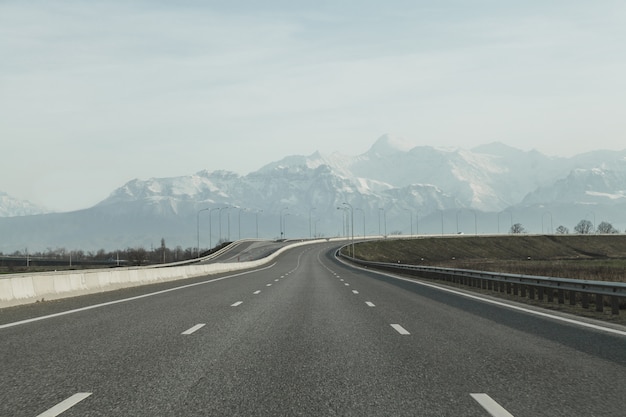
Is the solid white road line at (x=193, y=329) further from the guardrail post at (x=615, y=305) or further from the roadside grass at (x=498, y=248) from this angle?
the roadside grass at (x=498, y=248)

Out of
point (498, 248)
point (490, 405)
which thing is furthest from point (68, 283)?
point (498, 248)

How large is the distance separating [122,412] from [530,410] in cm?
353

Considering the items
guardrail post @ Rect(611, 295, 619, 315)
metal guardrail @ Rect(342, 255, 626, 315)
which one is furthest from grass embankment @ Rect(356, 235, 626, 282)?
guardrail post @ Rect(611, 295, 619, 315)

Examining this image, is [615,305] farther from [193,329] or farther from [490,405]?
[490,405]

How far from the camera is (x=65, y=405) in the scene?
256 inches

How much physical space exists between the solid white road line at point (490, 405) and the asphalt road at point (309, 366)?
13 mm

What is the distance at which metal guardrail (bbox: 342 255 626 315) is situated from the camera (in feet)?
52.7

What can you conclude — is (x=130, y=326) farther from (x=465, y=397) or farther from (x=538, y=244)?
(x=538, y=244)

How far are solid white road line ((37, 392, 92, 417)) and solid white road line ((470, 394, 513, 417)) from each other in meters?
3.67

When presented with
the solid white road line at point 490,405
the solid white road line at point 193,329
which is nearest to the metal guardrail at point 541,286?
the solid white road line at point 193,329

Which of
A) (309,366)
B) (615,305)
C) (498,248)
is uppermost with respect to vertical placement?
(309,366)

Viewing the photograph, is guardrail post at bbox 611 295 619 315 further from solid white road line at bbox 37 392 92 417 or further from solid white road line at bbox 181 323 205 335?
solid white road line at bbox 37 392 92 417

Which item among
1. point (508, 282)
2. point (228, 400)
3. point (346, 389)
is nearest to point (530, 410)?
point (346, 389)

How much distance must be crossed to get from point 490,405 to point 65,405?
12.5 ft
